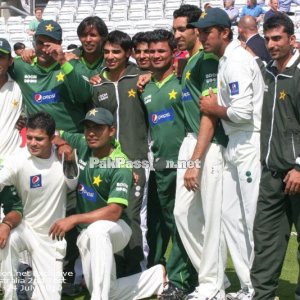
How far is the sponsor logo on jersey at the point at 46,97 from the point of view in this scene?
232 inches

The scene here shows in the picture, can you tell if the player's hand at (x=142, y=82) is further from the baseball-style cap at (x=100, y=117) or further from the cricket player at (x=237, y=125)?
the cricket player at (x=237, y=125)

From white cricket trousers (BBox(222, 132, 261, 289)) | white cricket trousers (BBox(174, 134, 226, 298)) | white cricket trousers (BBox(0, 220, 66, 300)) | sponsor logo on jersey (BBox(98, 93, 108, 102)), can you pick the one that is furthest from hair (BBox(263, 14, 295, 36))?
white cricket trousers (BBox(0, 220, 66, 300))

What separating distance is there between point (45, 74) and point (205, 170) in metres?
1.68

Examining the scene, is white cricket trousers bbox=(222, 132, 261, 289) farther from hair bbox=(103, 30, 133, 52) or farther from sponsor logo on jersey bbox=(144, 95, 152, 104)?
hair bbox=(103, 30, 133, 52)

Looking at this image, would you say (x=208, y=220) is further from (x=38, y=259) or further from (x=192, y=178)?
(x=38, y=259)

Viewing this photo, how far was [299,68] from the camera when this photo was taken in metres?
4.73

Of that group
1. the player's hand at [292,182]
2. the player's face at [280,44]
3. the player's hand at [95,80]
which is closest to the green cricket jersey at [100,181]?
the player's hand at [95,80]

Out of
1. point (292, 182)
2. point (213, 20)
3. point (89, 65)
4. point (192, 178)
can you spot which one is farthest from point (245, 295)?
point (89, 65)

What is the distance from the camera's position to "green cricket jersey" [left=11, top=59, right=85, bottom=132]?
589cm

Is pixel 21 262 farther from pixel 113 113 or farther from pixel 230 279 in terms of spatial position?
pixel 230 279

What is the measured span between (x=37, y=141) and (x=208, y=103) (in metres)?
1.36

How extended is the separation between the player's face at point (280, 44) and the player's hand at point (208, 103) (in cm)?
59

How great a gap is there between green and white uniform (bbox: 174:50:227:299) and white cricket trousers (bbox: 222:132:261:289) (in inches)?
3.0

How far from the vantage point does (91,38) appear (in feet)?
19.6
